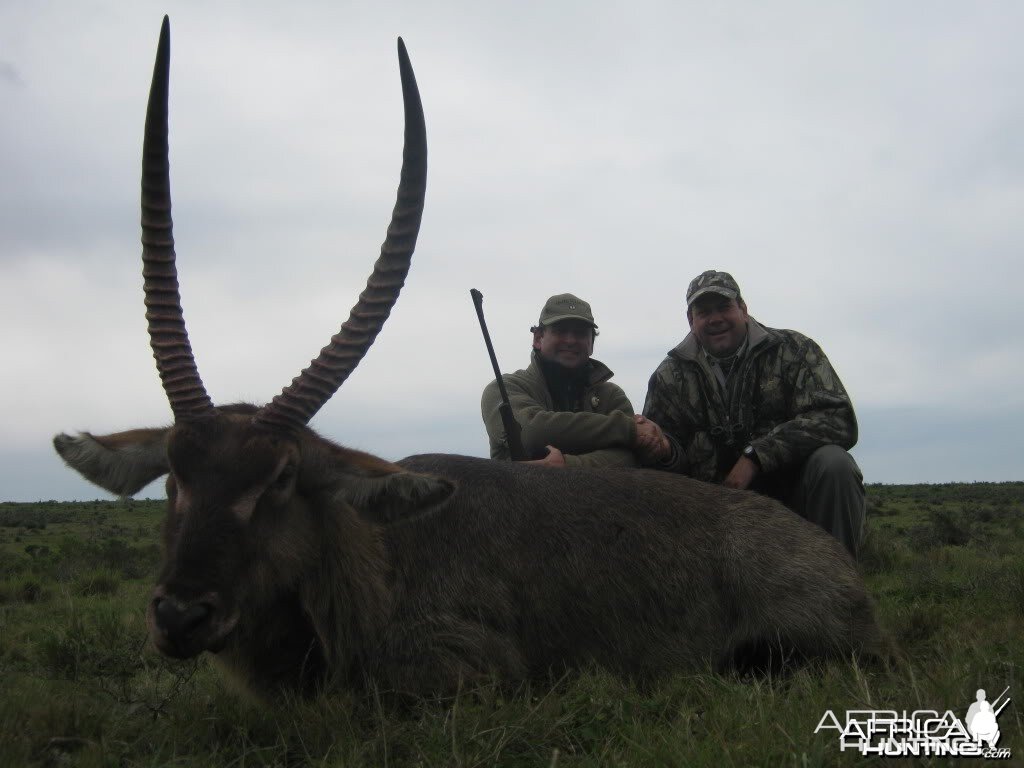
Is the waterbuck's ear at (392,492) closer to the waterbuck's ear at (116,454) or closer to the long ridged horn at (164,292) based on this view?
the long ridged horn at (164,292)

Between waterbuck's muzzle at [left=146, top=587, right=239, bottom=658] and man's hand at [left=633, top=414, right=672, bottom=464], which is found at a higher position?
man's hand at [left=633, top=414, right=672, bottom=464]

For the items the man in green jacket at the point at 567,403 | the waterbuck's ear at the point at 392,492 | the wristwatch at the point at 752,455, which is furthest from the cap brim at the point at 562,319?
the waterbuck's ear at the point at 392,492

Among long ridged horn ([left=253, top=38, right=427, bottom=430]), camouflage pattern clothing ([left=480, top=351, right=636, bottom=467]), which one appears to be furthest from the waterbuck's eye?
camouflage pattern clothing ([left=480, top=351, right=636, bottom=467])

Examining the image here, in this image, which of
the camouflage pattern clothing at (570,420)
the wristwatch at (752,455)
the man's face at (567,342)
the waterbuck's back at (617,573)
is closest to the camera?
the waterbuck's back at (617,573)

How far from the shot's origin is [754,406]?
6613mm

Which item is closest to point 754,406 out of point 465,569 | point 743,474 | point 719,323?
point 719,323

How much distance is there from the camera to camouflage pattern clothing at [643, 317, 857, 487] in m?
6.04

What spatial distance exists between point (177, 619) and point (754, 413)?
4770mm

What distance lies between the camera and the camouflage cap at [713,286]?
6.61 metres

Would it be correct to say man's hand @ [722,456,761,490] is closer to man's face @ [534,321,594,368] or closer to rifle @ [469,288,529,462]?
rifle @ [469,288,529,462]

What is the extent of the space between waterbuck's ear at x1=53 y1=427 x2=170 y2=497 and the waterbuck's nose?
104cm

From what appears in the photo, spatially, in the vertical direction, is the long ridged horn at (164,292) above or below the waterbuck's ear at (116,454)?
above

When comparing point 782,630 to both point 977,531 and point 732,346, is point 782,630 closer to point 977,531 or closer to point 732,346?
point 732,346

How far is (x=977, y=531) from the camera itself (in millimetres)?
14078
